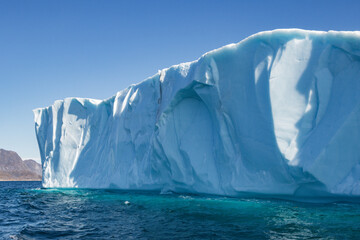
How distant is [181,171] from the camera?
38.9 feet

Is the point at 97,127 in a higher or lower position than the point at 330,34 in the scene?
lower

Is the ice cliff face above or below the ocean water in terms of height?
above

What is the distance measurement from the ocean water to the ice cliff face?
90cm

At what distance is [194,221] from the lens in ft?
22.7

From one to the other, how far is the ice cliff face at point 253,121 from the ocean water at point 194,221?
2.95ft

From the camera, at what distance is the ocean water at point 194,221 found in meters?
5.65

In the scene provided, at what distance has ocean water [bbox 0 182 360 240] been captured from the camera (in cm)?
565

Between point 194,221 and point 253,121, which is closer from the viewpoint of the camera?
point 194,221

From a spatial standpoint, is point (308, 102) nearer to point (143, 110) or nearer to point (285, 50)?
point (285, 50)

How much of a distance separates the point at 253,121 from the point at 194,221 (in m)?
4.09

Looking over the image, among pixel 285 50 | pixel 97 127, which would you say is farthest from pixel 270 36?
pixel 97 127

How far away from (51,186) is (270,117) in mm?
15029

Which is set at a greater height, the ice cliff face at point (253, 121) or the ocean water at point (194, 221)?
the ice cliff face at point (253, 121)

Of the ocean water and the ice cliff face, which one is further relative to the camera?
the ice cliff face
